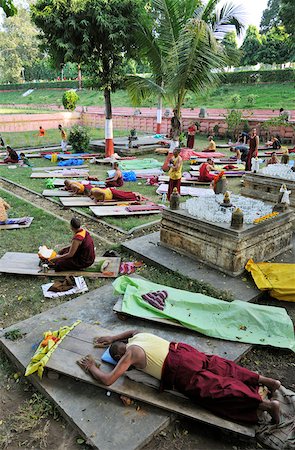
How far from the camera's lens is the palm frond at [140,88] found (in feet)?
44.7

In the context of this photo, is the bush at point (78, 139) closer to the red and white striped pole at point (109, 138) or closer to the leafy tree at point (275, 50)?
the red and white striped pole at point (109, 138)

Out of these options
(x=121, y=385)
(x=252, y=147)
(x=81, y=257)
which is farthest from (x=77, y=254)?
(x=252, y=147)

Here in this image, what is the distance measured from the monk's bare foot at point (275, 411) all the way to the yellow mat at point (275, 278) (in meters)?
2.34

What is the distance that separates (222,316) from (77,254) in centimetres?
251

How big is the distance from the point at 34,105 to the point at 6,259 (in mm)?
45633

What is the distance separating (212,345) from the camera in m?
4.16

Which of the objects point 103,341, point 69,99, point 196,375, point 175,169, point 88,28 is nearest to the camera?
point 196,375

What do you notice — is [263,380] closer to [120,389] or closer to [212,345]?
[212,345]

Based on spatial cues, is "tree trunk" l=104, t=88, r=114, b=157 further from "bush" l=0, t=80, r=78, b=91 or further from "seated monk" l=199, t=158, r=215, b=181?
"bush" l=0, t=80, r=78, b=91

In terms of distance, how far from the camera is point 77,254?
5.72 meters

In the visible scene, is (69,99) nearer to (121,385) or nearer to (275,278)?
(275,278)

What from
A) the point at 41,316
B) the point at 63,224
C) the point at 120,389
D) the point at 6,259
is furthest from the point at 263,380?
the point at 63,224

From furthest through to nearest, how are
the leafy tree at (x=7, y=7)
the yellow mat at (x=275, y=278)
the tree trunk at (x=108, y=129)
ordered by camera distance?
the tree trunk at (x=108, y=129), the yellow mat at (x=275, y=278), the leafy tree at (x=7, y=7)

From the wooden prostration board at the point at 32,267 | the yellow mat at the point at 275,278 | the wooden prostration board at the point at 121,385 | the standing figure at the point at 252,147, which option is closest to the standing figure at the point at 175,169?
the wooden prostration board at the point at 32,267
